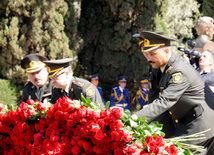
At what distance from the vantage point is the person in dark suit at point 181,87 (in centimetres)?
298

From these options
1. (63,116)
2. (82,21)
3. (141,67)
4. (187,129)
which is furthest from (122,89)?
(63,116)

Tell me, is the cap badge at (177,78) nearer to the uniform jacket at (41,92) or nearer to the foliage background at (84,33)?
the uniform jacket at (41,92)

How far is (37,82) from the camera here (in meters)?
4.64

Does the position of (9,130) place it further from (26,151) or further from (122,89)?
(122,89)

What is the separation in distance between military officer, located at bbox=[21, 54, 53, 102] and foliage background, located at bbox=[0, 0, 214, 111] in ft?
12.1

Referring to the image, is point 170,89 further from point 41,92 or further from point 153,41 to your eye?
point 41,92

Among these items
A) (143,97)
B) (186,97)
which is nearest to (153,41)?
(186,97)

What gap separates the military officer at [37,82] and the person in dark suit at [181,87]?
6.59ft

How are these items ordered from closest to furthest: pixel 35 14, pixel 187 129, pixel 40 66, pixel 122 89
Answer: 1. pixel 187 129
2. pixel 40 66
3. pixel 35 14
4. pixel 122 89

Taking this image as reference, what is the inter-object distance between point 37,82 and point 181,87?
8.01 feet

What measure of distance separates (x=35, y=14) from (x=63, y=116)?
6.85 meters

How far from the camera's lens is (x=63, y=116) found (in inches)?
98.0

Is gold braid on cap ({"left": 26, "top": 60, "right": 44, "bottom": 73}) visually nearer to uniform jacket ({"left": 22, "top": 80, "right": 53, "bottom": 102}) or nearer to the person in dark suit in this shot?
uniform jacket ({"left": 22, "top": 80, "right": 53, "bottom": 102})

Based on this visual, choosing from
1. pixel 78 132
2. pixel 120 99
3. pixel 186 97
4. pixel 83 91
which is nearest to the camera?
pixel 78 132
